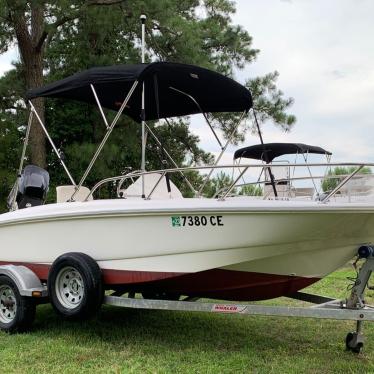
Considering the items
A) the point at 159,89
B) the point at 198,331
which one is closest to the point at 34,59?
the point at 159,89

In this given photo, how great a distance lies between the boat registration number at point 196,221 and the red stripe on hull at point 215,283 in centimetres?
41

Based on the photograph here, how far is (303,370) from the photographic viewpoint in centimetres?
410

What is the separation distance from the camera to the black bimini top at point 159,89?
16.2ft

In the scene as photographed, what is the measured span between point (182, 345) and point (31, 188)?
102 inches

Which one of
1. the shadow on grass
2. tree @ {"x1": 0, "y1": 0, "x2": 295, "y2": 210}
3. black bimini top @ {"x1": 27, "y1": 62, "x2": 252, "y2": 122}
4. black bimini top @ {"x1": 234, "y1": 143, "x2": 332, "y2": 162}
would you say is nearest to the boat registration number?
black bimini top @ {"x1": 27, "y1": 62, "x2": 252, "y2": 122}

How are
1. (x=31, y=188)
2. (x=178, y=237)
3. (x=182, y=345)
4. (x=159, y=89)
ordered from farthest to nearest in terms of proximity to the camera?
(x=31, y=188)
(x=159, y=89)
(x=182, y=345)
(x=178, y=237)

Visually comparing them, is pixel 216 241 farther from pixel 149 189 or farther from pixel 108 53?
pixel 108 53

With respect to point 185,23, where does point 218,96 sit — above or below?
below

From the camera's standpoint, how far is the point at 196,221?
4273mm

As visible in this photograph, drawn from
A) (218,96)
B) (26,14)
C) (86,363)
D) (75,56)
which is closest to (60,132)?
(75,56)

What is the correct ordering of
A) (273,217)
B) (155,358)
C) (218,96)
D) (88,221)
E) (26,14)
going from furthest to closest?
(26,14) < (218,96) < (88,221) < (155,358) < (273,217)

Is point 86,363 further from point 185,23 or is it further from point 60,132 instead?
point 60,132

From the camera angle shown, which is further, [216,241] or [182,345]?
[182,345]

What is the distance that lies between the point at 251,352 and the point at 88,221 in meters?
1.82
